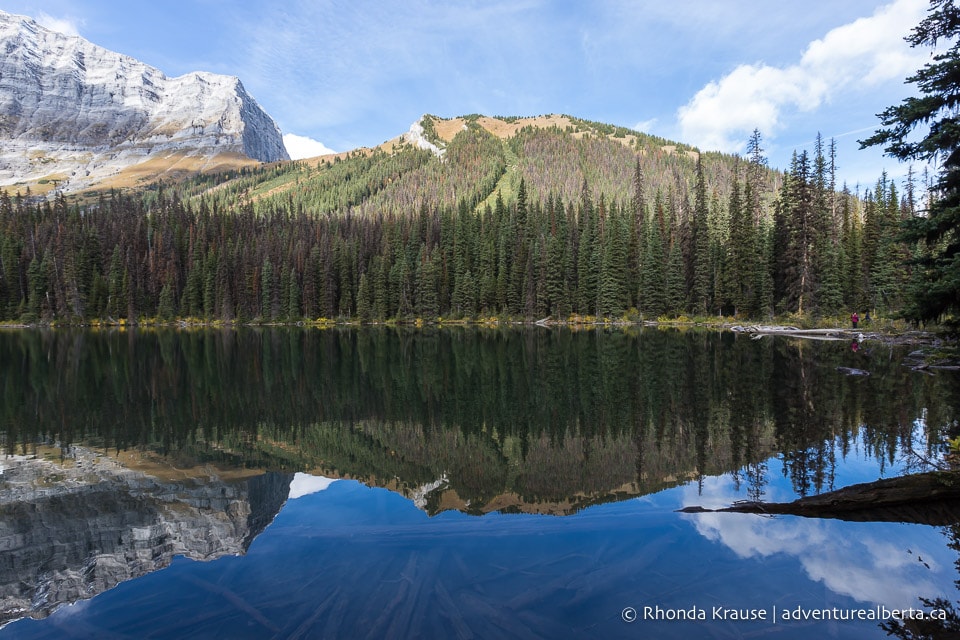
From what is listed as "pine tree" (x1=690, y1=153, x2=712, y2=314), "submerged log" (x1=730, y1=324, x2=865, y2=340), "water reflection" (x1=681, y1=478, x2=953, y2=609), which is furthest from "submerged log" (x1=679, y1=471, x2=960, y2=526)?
"pine tree" (x1=690, y1=153, x2=712, y2=314)

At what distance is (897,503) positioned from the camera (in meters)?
9.15

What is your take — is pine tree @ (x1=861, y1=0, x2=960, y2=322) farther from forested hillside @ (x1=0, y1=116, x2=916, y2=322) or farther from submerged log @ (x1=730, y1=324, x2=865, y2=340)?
forested hillside @ (x1=0, y1=116, x2=916, y2=322)

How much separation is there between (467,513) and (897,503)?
7725 mm


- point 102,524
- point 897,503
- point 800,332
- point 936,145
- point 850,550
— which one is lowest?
point 102,524

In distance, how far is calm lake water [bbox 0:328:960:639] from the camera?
7.16 meters

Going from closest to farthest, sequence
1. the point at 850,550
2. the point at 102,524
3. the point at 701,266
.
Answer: the point at 850,550, the point at 102,524, the point at 701,266

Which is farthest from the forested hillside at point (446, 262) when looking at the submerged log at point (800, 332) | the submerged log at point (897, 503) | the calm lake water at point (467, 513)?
the submerged log at point (897, 503)

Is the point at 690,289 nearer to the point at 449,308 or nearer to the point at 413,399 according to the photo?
the point at 449,308

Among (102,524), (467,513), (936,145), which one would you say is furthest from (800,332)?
(102,524)

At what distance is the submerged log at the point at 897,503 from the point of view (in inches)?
351

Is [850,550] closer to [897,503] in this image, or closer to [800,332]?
[897,503]

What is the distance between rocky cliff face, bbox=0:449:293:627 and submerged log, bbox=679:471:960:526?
10387 millimetres

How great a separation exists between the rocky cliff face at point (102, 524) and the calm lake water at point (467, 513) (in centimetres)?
6

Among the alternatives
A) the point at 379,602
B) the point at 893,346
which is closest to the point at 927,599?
the point at 379,602
